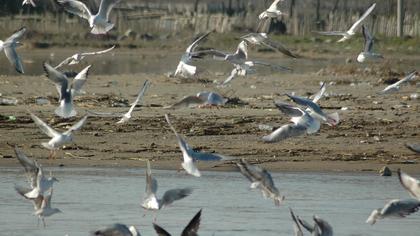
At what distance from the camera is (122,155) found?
48.4 ft

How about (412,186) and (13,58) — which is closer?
(412,186)

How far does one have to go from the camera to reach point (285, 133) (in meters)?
10.6

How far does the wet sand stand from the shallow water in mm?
551

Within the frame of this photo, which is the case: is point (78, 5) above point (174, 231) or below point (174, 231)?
above

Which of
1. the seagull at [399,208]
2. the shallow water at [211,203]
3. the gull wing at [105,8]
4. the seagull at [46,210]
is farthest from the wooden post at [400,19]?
the seagull at [399,208]

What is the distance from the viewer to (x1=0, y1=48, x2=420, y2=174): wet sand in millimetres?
14492

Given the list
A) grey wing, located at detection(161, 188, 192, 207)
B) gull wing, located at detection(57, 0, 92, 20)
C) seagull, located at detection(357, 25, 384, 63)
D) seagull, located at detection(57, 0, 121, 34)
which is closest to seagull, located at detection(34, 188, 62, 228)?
grey wing, located at detection(161, 188, 192, 207)

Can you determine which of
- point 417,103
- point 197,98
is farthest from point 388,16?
point 197,98

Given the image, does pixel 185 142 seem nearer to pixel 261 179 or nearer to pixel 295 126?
pixel 295 126

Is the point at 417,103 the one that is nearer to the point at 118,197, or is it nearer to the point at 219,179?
the point at 219,179

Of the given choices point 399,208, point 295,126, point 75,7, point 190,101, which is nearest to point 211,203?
point 190,101

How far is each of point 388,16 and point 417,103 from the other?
18.8m

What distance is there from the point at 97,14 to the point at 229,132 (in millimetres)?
4174

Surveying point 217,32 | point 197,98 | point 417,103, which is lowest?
point 217,32
